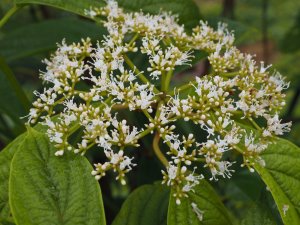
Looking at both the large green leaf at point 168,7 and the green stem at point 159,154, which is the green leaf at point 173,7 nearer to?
the large green leaf at point 168,7

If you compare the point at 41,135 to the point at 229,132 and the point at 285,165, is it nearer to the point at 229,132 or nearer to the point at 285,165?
the point at 229,132

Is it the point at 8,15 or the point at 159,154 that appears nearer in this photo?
the point at 159,154

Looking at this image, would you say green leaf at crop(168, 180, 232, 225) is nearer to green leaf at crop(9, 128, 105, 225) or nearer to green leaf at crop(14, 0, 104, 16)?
green leaf at crop(9, 128, 105, 225)

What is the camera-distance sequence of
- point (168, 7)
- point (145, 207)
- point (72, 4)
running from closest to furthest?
point (145, 207) → point (72, 4) → point (168, 7)

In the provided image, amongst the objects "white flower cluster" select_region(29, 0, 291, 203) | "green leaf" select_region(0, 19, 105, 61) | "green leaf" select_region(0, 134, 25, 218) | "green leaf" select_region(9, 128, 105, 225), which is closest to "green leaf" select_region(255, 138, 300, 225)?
"white flower cluster" select_region(29, 0, 291, 203)

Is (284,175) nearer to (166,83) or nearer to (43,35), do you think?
(166,83)

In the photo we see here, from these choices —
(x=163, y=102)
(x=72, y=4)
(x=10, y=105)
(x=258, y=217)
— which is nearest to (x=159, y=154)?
(x=163, y=102)

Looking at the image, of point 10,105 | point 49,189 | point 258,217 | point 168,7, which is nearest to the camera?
point 49,189
